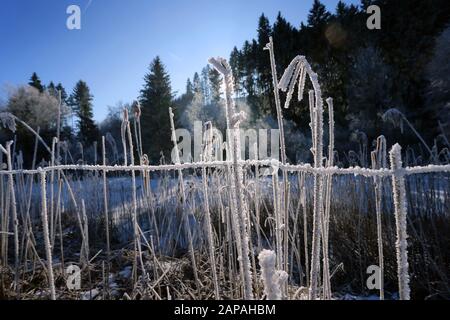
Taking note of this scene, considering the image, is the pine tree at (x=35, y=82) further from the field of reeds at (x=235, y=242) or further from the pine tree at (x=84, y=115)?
the field of reeds at (x=235, y=242)

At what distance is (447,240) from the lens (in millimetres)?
1747

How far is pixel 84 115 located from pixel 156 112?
749 cm

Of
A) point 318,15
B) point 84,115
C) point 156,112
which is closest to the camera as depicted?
point 156,112

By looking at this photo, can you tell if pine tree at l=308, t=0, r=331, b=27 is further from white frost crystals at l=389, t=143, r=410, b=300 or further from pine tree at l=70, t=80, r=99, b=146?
white frost crystals at l=389, t=143, r=410, b=300

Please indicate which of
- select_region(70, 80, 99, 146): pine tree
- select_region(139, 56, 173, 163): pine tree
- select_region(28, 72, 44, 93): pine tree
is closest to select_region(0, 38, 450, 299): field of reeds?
select_region(139, 56, 173, 163): pine tree

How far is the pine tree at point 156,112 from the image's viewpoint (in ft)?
43.7

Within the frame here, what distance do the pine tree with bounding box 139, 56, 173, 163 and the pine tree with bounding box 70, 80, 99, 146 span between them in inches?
105

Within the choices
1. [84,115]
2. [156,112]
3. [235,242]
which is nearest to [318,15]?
[156,112]

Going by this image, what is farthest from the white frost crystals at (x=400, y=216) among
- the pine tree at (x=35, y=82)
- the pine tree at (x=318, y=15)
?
the pine tree at (x=35, y=82)

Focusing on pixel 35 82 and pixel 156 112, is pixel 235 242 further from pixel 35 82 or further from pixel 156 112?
pixel 35 82

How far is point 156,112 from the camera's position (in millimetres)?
13812

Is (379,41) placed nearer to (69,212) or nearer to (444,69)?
(444,69)

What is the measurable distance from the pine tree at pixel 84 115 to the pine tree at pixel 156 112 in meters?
2.67
